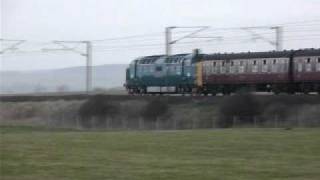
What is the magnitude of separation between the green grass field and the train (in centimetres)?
3313

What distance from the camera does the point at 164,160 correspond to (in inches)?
743

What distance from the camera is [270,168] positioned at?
54.9 feet

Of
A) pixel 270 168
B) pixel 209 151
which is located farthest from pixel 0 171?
pixel 209 151

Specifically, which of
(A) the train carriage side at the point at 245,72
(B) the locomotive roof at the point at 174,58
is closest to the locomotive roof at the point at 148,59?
(B) the locomotive roof at the point at 174,58

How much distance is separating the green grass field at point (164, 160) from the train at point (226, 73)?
33130 millimetres

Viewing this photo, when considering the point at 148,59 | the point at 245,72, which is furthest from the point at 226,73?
the point at 148,59

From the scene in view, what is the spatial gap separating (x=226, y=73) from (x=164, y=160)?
4661cm

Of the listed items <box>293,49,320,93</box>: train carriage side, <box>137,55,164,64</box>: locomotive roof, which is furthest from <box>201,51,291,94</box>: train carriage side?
<box>137,55,164,64</box>: locomotive roof

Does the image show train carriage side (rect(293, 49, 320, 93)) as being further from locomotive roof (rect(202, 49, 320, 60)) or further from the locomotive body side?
the locomotive body side

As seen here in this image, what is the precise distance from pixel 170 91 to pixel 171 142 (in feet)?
146

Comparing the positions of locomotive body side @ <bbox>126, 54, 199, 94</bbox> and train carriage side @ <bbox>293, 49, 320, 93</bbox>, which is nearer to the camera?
train carriage side @ <bbox>293, 49, 320, 93</bbox>

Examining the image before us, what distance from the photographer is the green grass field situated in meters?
15.5

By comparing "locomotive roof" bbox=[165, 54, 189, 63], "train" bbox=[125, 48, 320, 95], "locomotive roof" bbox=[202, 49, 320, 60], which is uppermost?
"locomotive roof" bbox=[202, 49, 320, 60]

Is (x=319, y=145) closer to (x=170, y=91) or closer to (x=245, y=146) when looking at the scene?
(x=245, y=146)
